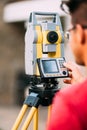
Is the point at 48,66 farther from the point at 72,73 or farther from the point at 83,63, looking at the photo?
the point at 83,63

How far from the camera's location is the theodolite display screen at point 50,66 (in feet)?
12.1

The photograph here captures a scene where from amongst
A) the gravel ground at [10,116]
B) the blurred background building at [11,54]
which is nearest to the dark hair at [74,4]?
the gravel ground at [10,116]

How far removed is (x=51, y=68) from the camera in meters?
3.69

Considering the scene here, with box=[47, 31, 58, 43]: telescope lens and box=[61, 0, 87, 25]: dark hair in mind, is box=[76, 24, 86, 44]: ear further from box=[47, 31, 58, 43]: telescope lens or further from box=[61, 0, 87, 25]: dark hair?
box=[47, 31, 58, 43]: telescope lens

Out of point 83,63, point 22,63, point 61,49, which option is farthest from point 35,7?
point 83,63

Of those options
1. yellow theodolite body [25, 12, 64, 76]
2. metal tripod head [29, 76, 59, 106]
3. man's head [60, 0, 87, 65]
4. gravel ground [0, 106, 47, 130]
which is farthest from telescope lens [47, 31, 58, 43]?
gravel ground [0, 106, 47, 130]

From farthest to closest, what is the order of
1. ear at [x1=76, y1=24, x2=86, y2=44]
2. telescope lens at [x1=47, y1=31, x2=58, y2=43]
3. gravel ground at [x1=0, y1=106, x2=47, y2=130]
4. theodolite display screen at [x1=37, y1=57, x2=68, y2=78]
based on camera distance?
gravel ground at [x1=0, y1=106, x2=47, y2=130], telescope lens at [x1=47, y1=31, x2=58, y2=43], theodolite display screen at [x1=37, y1=57, x2=68, y2=78], ear at [x1=76, y1=24, x2=86, y2=44]

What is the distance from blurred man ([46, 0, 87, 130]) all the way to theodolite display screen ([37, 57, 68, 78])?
1.59 meters

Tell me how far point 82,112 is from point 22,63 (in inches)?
484

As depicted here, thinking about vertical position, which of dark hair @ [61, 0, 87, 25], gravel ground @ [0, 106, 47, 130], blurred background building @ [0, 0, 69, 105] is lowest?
gravel ground @ [0, 106, 47, 130]

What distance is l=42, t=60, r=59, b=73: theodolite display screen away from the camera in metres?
3.68

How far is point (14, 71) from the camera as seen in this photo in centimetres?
1400

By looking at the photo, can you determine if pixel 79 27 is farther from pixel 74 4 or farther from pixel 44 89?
pixel 44 89

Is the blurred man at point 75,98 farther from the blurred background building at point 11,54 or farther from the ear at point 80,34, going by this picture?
the blurred background building at point 11,54
